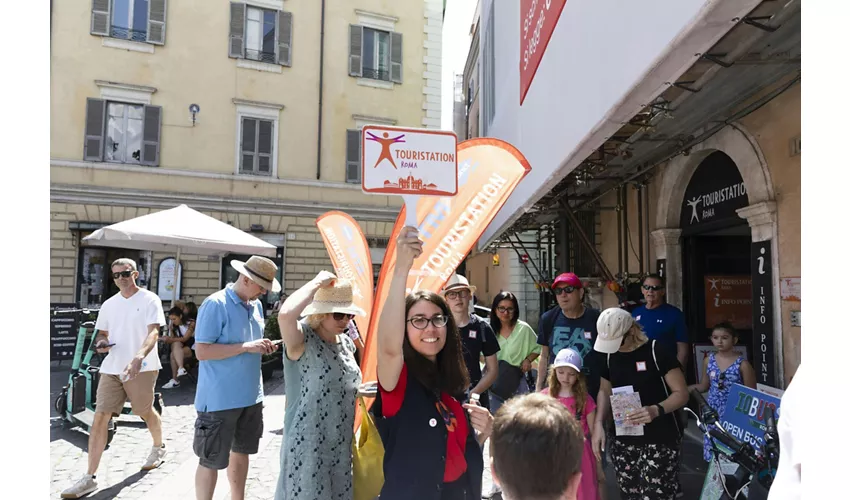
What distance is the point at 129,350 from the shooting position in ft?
16.0

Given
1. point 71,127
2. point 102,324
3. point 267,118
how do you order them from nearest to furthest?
point 102,324
point 71,127
point 267,118

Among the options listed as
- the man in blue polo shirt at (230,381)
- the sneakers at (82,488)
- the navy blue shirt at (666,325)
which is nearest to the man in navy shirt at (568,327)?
the navy blue shirt at (666,325)

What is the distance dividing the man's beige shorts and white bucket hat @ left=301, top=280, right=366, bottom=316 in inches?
121

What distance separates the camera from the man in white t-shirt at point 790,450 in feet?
3.96

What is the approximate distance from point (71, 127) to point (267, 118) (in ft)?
18.7

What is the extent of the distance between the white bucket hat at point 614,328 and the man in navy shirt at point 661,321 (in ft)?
6.20

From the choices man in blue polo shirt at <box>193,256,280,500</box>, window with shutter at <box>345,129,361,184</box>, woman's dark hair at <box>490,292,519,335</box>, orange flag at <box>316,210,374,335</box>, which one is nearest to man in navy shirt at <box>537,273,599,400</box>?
woman's dark hair at <box>490,292,519,335</box>

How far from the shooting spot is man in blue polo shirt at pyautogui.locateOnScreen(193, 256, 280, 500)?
3.71 meters

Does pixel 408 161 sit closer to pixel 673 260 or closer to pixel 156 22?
pixel 673 260

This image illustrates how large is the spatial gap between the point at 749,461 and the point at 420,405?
1.85 m

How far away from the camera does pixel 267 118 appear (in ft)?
59.2

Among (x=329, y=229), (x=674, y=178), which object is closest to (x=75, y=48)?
(x=329, y=229)

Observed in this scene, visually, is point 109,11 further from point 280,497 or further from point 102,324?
point 280,497

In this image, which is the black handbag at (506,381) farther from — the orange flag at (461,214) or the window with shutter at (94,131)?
the window with shutter at (94,131)
